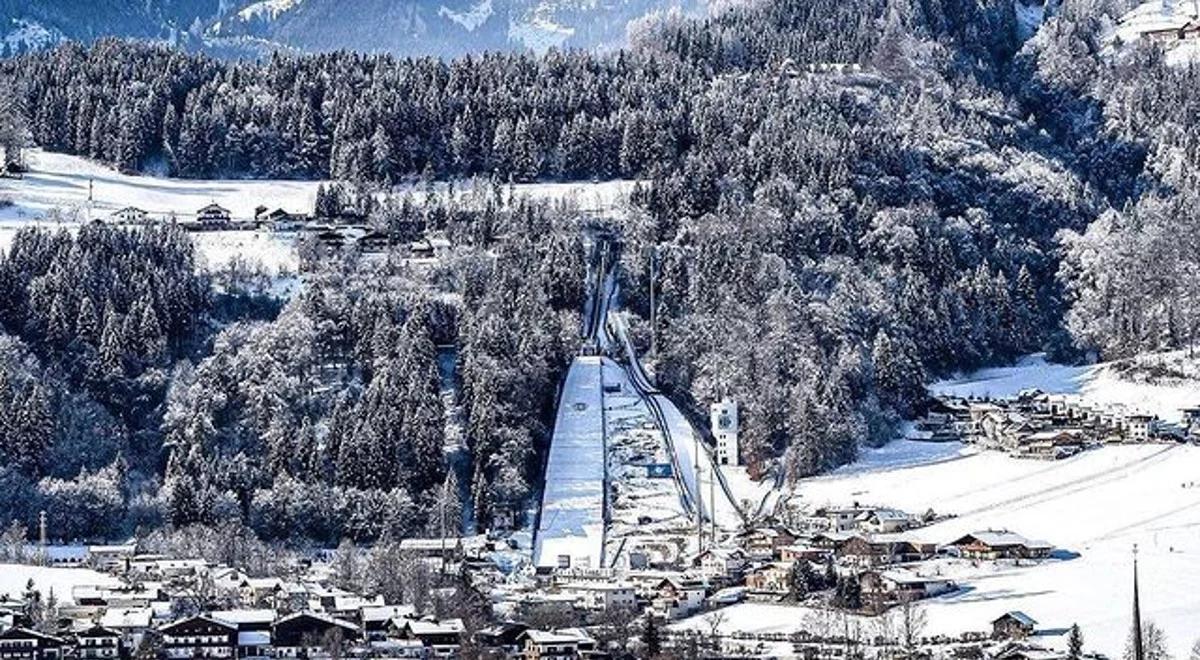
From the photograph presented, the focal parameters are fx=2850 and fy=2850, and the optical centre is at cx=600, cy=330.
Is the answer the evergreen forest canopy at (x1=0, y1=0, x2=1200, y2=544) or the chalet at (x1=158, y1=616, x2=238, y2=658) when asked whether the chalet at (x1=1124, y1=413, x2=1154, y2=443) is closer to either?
the evergreen forest canopy at (x1=0, y1=0, x2=1200, y2=544)

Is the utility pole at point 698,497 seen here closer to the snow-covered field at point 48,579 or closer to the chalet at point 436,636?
the chalet at point 436,636

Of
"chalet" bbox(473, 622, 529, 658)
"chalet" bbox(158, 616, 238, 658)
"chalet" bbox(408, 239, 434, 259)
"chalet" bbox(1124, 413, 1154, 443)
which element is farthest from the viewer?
"chalet" bbox(408, 239, 434, 259)

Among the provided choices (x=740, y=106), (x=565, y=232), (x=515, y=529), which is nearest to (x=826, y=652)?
(x=515, y=529)

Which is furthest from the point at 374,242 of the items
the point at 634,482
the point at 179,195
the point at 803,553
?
the point at 803,553

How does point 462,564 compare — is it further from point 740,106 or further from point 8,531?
point 740,106

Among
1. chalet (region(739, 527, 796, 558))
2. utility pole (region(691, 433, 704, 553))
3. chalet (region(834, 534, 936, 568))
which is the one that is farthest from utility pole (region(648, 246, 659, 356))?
chalet (region(834, 534, 936, 568))

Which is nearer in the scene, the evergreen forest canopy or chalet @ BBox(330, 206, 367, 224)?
the evergreen forest canopy
